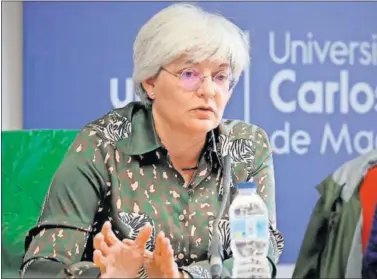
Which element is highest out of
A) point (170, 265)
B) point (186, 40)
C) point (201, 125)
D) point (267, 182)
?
point (186, 40)

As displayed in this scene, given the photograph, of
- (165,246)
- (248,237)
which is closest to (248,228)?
(248,237)

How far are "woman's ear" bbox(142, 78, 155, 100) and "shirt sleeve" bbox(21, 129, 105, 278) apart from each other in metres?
0.19

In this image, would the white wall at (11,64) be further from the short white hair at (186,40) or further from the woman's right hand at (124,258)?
the woman's right hand at (124,258)

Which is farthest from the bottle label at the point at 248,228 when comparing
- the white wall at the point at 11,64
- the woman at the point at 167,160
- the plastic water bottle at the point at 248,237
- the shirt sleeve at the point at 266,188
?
the white wall at the point at 11,64

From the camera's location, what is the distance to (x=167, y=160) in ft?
6.34

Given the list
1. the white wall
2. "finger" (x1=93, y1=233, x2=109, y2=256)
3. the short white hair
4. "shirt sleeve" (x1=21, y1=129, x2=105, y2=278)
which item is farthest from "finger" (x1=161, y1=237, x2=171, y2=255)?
the white wall

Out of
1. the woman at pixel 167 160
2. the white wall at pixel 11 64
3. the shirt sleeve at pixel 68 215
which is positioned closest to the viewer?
the shirt sleeve at pixel 68 215

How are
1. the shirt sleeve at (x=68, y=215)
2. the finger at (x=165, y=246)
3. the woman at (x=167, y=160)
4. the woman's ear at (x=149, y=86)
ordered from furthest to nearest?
the woman's ear at (x=149, y=86)
the woman at (x=167, y=160)
the shirt sleeve at (x=68, y=215)
the finger at (x=165, y=246)

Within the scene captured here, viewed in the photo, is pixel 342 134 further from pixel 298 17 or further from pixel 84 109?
pixel 84 109

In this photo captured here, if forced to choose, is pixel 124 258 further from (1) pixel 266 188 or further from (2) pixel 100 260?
(1) pixel 266 188

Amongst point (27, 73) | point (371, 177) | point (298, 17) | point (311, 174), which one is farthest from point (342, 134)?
point (371, 177)

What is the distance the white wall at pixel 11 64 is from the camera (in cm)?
332

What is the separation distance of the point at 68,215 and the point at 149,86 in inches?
15.7

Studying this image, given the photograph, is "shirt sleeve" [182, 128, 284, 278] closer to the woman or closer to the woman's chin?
the woman
